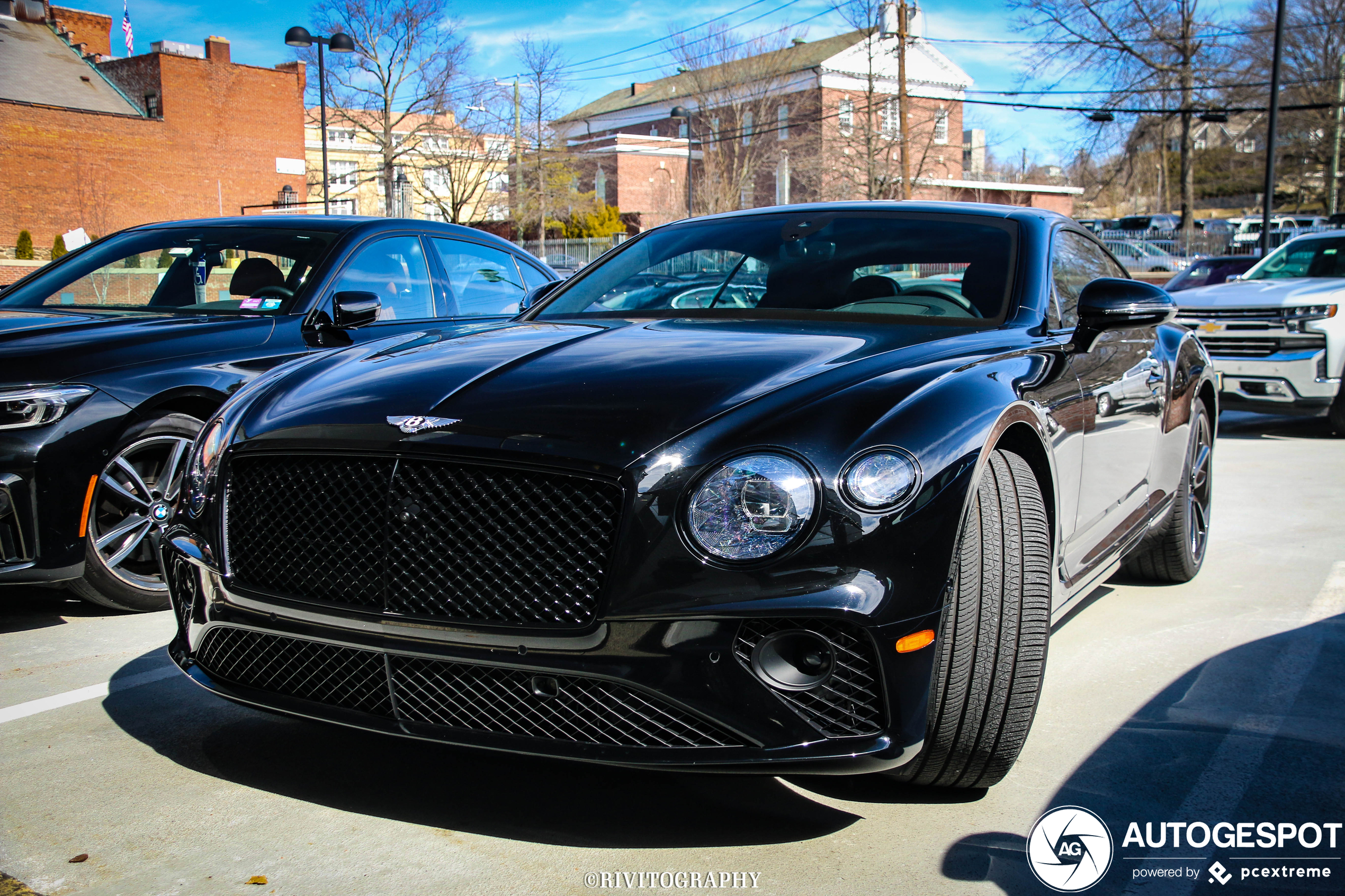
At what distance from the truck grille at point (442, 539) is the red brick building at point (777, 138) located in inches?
1634

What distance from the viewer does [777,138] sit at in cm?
5903

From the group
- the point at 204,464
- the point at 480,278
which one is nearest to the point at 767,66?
the point at 480,278

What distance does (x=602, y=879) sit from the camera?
7.97 ft

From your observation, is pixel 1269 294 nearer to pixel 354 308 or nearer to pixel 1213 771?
pixel 1213 771

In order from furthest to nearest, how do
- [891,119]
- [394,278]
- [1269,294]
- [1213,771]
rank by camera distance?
[891,119] < [1269,294] < [394,278] < [1213,771]

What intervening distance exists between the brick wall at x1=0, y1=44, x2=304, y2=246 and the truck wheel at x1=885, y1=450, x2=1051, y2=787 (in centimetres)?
4238

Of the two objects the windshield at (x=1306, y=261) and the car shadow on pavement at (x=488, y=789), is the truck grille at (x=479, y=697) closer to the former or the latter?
the car shadow on pavement at (x=488, y=789)

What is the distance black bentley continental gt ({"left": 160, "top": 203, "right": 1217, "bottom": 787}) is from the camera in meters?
2.27

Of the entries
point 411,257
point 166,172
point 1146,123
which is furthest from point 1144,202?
point 411,257

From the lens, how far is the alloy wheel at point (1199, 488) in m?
5.00

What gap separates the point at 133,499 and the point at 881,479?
3.22 m

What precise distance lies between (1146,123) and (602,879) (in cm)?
4219

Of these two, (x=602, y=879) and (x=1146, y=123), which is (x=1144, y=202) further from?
(x=602, y=879)

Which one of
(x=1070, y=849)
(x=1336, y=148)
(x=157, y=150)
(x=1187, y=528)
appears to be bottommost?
(x=1070, y=849)
